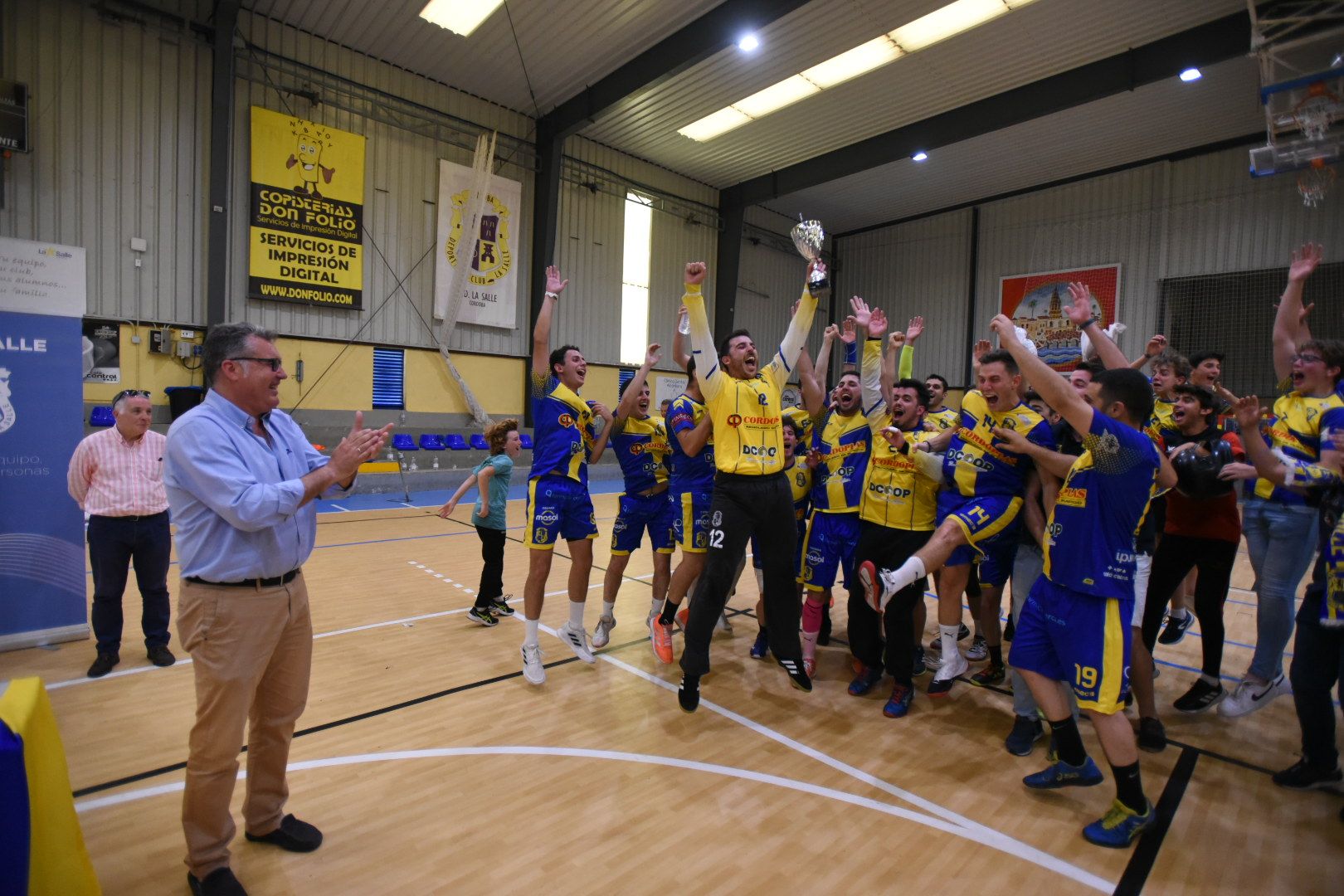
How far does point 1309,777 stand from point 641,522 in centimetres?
402

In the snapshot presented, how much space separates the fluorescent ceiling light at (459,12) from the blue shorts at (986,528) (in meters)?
11.3

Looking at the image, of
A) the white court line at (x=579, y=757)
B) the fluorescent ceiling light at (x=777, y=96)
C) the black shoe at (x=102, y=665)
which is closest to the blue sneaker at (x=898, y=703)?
the white court line at (x=579, y=757)

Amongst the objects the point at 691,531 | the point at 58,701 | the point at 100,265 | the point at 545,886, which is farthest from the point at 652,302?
the point at 545,886

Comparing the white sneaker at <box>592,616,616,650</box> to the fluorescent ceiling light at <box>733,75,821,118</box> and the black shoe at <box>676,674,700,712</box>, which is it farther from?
the fluorescent ceiling light at <box>733,75,821,118</box>

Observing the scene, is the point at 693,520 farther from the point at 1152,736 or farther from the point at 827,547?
the point at 1152,736

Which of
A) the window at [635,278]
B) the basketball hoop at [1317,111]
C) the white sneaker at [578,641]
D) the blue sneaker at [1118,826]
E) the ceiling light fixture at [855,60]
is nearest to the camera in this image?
the blue sneaker at [1118,826]

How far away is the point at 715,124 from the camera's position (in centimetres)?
1544

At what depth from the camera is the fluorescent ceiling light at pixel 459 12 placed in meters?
11.3

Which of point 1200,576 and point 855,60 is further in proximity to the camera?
point 855,60

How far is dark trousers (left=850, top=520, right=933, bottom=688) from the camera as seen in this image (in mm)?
4219

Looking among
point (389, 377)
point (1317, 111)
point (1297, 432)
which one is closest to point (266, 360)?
point (1297, 432)

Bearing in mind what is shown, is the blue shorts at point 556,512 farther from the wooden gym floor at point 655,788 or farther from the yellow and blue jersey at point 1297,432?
the yellow and blue jersey at point 1297,432

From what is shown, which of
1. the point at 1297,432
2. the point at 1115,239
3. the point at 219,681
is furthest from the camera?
the point at 1115,239

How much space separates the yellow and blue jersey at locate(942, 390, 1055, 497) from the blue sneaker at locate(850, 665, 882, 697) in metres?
1.35
